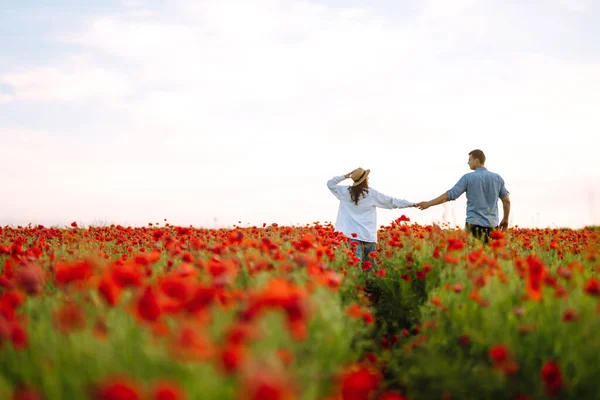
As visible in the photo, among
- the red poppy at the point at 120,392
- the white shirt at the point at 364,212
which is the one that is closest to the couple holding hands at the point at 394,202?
the white shirt at the point at 364,212

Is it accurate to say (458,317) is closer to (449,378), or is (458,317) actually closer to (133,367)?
(449,378)

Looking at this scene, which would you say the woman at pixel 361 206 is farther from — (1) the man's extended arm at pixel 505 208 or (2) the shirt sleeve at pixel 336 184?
(1) the man's extended arm at pixel 505 208

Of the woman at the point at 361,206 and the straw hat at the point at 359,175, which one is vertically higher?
the straw hat at the point at 359,175

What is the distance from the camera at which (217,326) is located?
9.89ft

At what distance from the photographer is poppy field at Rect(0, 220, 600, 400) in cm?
247

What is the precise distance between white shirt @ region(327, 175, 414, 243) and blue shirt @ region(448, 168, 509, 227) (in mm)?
1179

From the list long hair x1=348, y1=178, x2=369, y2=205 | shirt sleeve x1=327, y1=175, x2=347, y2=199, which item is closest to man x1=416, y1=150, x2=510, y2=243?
long hair x1=348, y1=178, x2=369, y2=205

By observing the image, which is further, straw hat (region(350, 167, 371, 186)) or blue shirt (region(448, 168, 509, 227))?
blue shirt (region(448, 168, 509, 227))

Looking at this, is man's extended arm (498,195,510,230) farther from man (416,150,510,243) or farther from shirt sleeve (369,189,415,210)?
shirt sleeve (369,189,415,210)

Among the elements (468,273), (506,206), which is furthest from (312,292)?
(506,206)

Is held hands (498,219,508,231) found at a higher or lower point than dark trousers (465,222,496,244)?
higher

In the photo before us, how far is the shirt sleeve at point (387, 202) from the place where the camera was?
Result: 30.3 feet

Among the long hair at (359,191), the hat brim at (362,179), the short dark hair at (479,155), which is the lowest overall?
the long hair at (359,191)

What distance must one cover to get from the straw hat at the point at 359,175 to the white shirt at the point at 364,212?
0.26 meters
